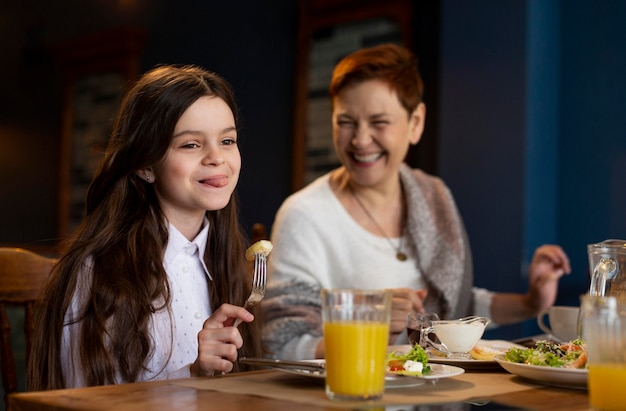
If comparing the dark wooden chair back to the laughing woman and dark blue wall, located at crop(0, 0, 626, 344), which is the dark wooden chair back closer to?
the laughing woman

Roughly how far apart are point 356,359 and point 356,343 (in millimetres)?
19

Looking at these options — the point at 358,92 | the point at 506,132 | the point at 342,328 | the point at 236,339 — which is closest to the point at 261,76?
the point at 506,132

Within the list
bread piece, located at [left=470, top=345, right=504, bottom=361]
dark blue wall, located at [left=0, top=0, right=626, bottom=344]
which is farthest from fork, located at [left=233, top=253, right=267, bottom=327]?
dark blue wall, located at [left=0, top=0, right=626, bottom=344]

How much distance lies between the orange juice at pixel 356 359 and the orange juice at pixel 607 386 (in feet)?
0.72

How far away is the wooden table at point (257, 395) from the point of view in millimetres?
892

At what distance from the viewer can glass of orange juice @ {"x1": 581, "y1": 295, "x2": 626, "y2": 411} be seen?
0.86 m

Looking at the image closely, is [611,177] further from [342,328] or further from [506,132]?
[342,328]

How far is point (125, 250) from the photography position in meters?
1.55

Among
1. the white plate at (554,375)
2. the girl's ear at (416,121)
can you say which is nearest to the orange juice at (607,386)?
the white plate at (554,375)

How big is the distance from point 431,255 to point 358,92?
0.49 meters

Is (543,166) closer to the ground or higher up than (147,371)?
higher up

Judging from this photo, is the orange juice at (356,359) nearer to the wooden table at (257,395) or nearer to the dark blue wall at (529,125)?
the wooden table at (257,395)

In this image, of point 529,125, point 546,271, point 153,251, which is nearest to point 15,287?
point 153,251

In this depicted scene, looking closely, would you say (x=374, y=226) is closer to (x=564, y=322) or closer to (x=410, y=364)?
(x=564, y=322)
